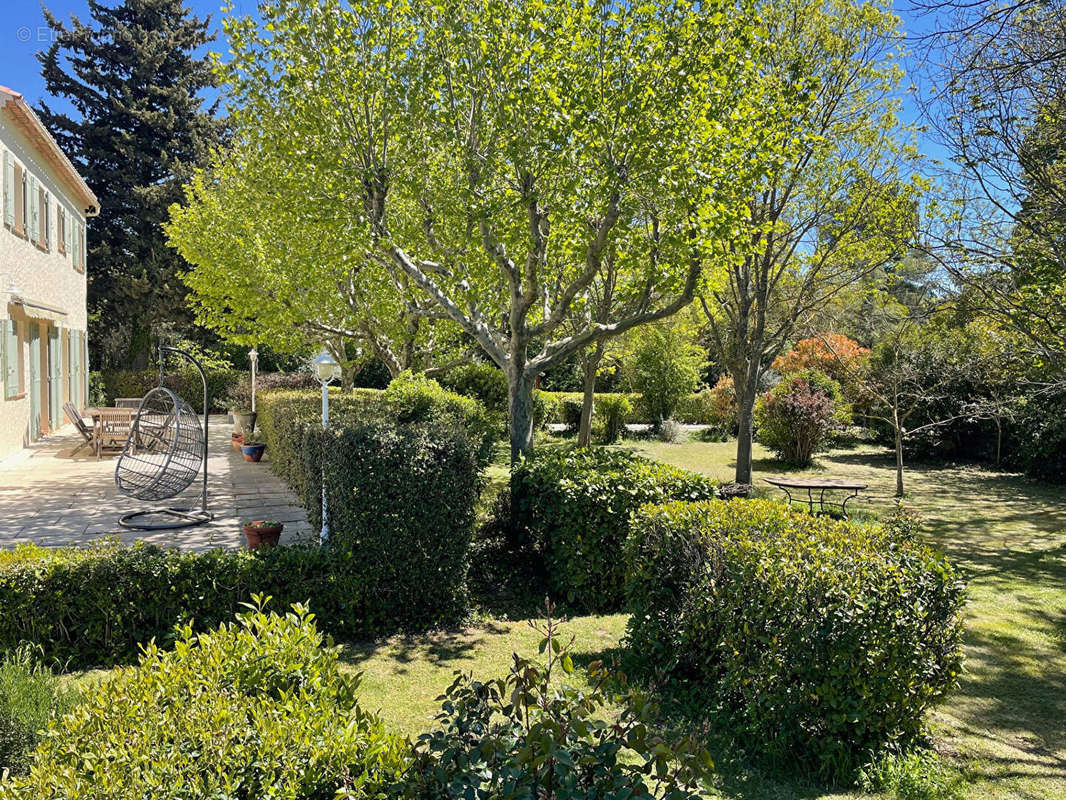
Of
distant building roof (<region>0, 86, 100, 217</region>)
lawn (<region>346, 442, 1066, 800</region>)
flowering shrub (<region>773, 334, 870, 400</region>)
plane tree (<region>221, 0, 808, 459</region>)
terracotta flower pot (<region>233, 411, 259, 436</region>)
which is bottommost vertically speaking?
lawn (<region>346, 442, 1066, 800</region>)

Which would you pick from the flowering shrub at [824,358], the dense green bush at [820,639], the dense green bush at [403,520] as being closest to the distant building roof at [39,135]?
the dense green bush at [403,520]

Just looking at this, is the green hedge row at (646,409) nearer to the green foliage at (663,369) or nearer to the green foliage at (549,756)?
the green foliage at (663,369)

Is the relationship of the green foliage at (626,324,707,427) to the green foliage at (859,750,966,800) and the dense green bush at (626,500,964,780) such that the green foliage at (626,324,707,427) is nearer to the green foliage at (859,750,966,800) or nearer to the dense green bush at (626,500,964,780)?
the dense green bush at (626,500,964,780)

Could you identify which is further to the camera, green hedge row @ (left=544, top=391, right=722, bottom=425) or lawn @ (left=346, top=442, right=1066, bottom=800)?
green hedge row @ (left=544, top=391, right=722, bottom=425)

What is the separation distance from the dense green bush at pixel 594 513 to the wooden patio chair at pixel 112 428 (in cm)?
1025

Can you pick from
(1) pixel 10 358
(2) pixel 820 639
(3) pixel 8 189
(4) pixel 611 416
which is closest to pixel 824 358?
(4) pixel 611 416

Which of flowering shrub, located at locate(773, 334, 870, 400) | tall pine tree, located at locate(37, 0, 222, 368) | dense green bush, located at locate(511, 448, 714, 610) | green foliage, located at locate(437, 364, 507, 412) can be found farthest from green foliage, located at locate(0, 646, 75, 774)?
tall pine tree, located at locate(37, 0, 222, 368)

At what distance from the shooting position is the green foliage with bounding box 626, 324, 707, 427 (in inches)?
792

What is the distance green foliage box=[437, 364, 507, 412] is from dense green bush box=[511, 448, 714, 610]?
488 inches

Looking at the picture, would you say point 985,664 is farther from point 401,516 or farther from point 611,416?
point 611,416

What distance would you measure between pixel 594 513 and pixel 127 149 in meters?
27.1

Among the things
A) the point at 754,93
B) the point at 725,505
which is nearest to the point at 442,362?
the point at 754,93

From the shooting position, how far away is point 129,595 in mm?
5000

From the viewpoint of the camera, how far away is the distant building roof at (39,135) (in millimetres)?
11664
